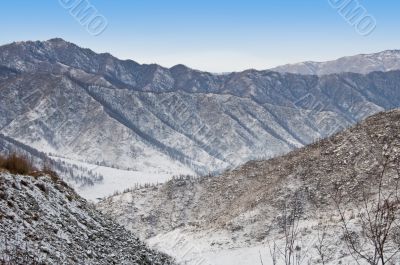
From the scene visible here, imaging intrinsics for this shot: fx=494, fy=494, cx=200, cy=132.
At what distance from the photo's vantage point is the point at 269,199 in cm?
6944

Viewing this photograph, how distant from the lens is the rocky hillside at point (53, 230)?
18609mm

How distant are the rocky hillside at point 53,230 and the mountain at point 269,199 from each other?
24.1 m

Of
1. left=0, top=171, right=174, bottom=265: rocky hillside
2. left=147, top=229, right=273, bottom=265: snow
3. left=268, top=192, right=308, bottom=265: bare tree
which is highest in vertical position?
left=0, top=171, right=174, bottom=265: rocky hillside

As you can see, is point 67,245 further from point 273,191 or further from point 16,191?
point 273,191

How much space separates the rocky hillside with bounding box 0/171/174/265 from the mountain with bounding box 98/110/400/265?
2409 centimetres

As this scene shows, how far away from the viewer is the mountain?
192ft

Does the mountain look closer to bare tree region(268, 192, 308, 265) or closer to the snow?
the snow

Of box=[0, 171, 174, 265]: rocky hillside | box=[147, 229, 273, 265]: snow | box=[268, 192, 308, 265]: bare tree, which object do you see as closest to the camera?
box=[0, 171, 174, 265]: rocky hillside

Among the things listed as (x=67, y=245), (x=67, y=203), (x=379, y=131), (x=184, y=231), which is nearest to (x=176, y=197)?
(x=184, y=231)

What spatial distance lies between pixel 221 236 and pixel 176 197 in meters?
28.2

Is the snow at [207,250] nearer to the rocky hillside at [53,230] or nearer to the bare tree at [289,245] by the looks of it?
the bare tree at [289,245]

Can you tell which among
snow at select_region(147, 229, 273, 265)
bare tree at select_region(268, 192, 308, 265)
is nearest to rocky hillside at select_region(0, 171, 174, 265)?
bare tree at select_region(268, 192, 308, 265)

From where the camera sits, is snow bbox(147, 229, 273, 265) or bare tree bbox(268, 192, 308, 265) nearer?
bare tree bbox(268, 192, 308, 265)

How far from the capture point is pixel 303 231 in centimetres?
5625
